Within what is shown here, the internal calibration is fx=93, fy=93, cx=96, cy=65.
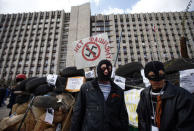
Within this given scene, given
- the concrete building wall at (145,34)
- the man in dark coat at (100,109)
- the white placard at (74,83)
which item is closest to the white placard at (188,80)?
the man in dark coat at (100,109)

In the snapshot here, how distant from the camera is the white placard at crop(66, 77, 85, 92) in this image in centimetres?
248

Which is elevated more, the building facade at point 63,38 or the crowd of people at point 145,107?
the building facade at point 63,38

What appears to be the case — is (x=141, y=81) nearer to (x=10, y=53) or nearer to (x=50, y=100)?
(x=50, y=100)

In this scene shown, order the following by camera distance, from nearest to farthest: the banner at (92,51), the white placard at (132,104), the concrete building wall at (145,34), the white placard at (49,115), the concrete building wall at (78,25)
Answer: the white placard at (49,115), the white placard at (132,104), the banner at (92,51), the concrete building wall at (78,25), the concrete building wall at (145,34)

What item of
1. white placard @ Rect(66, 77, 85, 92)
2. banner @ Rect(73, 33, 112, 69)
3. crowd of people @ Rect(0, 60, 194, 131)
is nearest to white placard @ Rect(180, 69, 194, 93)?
crowd of people @ Rect(0, 60, 194, 131)

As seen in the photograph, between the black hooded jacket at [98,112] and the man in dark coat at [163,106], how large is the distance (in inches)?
12.4

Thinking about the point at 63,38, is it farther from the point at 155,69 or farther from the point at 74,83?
the point at 155,69

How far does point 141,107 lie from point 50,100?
1.59 meters

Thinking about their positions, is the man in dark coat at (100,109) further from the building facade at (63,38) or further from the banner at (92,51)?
the building facade at (63,38)

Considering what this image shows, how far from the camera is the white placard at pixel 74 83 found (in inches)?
97.5

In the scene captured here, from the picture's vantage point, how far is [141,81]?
2.45 m

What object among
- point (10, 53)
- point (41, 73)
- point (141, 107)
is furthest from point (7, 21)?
point (141, 107)

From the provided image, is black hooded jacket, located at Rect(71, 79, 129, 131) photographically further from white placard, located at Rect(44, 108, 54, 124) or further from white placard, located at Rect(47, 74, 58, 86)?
white placard, located at Rect(47, 74, 58, 86)

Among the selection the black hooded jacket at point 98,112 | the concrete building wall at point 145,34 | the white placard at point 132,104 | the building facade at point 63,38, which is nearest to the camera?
the black hooded jacket at point 98,112
